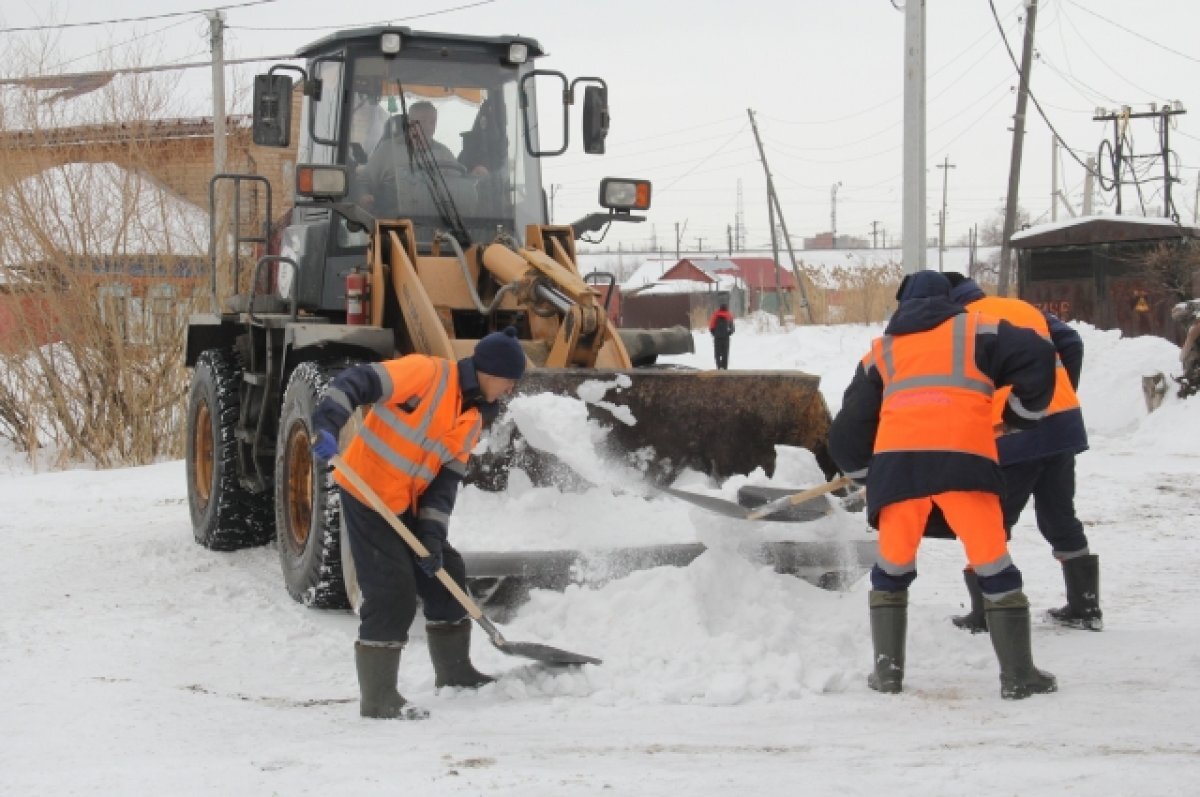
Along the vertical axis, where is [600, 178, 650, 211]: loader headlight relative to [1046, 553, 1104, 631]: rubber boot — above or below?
above

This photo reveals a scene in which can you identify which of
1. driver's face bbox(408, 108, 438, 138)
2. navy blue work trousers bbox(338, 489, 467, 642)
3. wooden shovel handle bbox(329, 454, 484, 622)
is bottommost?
navy blue work trousers bbox(338, 489, 467, 642)

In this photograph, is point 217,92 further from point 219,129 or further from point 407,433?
point 407,433

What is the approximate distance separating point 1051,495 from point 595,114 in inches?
123

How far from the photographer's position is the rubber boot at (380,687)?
15.1 feet

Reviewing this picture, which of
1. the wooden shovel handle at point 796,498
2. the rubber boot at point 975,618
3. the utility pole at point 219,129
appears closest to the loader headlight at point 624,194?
the wooden shovel handle at point 796,498

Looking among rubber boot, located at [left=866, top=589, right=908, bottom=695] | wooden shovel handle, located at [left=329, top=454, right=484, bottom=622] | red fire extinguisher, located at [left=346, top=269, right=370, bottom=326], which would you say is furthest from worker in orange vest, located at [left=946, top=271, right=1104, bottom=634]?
red fire extinguisher, located at [left=346, top=269, right=370, bottom=326]

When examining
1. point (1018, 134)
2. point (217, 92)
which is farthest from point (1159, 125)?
point (217, 92)

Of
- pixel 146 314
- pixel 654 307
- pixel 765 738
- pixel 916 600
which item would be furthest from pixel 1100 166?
pixel 765 738

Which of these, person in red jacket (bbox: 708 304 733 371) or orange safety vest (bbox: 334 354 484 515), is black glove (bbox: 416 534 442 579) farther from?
person in red jacket (bbox: 708 304 733 371)

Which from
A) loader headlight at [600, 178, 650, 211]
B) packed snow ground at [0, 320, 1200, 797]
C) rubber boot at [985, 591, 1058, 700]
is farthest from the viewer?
loader headlight at [600, 178, 650, 211]

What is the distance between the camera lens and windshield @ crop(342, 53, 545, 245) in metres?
7.08

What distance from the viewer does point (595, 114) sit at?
7.29m

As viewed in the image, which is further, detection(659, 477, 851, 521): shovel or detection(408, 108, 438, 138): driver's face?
detection(408, 108, 438, 138): driver's face

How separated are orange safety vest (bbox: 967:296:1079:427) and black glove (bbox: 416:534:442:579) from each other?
2192mm
